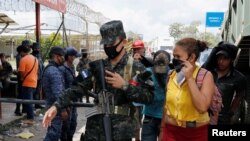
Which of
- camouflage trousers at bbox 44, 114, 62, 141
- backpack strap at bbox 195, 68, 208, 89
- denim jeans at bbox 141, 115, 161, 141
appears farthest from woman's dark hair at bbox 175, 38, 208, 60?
camouflage trousers at bbox 44, 114, 62, 141

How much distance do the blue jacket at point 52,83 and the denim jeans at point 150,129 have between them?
1.25 meters

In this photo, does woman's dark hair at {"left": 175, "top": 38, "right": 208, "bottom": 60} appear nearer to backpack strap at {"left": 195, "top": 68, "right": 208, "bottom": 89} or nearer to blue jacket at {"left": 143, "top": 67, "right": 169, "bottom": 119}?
backpack strap at {"left": 195, "top": 68, "right": 208, "bottom": 89}

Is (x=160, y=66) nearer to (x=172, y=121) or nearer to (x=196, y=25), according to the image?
(x=172, y=121)

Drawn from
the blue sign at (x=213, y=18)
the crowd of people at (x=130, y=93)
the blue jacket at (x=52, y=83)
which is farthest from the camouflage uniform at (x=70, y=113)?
the blue sign at (x=213, y=18)

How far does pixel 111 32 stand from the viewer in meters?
2.89

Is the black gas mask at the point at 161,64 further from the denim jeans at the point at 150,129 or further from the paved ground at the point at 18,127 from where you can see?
the paved ground at the point at 18,127

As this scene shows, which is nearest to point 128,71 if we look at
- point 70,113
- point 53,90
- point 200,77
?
point 200,77

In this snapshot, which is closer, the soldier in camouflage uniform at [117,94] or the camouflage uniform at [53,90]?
the soldier in camouflage uniform at [117,94]

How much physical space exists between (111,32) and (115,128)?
700 millimetres

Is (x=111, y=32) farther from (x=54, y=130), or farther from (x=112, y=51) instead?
(x=54, y=130)

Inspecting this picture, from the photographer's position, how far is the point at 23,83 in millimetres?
8258

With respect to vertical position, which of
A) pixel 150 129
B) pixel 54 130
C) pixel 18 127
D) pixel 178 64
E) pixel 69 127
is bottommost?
pixel 18 127

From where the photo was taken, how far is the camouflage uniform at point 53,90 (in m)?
4.98

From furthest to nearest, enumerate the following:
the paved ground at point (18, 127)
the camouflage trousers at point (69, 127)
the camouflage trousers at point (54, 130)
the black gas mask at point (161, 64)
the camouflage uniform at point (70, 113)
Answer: the paved ground at point (18, 127), the camouflage trousers at point (69, 127), the camouflage uniform at point (70, 113), the camouflage trousers at point (54, 130), the black gas mask at point (161, 64)
